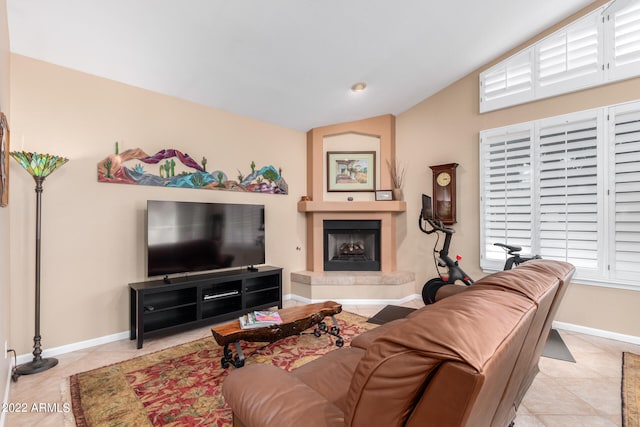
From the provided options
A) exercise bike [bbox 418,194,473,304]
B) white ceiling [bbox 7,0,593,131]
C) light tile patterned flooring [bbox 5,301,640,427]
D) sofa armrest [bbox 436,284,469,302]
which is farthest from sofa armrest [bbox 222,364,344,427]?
exercise bike [bbox 418,194,473,304]

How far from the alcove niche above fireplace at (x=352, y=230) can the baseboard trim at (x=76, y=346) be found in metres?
2.32

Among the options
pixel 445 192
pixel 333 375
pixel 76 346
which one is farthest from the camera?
pixel 445 192

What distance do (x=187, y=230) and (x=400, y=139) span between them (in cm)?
Result: 349

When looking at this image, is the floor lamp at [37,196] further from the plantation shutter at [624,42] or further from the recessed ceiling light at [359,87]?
the plantation shutter at [624,42]

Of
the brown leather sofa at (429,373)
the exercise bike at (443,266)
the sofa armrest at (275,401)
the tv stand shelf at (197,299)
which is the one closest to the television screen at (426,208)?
the exercise bike at (443,266)

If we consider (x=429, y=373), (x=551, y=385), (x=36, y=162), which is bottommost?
(x=551, y=385)

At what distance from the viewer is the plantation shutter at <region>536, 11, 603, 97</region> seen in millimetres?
3307

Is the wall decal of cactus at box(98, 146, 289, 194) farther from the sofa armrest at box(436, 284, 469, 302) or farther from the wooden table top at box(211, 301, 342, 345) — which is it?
the sofa armrest at box(436, 284, 469, 302)

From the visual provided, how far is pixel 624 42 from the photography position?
313cm

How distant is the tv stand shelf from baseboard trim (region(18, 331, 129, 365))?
5.7 inches

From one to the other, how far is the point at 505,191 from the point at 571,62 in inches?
60.8

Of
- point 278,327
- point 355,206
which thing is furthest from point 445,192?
point 278,327

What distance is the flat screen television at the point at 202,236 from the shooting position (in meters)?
3.24

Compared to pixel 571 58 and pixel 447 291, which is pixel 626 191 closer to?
pixel 571 58
